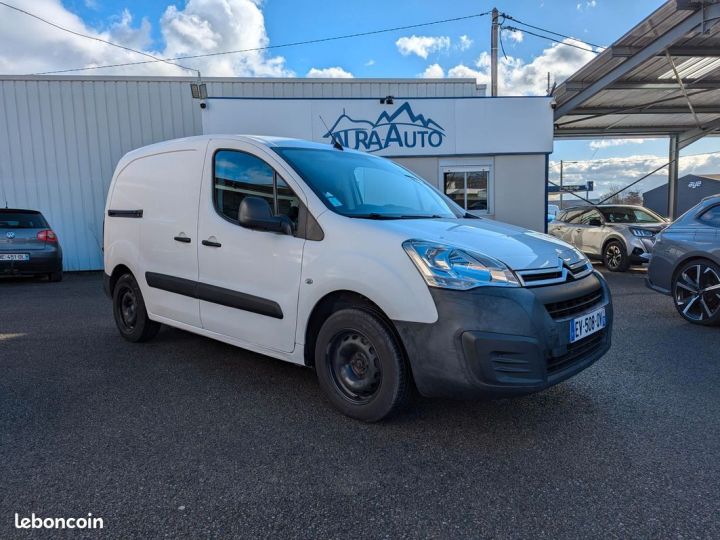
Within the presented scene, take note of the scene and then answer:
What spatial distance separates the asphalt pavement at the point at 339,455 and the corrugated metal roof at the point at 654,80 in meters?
8.39

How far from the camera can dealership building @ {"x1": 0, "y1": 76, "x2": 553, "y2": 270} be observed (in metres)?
11.6

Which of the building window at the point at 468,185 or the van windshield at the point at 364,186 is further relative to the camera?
the building window at the point at 468,185

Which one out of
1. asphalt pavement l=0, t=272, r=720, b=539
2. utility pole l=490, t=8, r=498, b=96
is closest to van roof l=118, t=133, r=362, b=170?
asphalt pavement l=0, t=272, r=720, b=539

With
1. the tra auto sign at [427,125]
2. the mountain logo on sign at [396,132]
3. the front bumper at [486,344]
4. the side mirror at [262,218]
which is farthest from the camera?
the mountain logo on sign at [396,132]

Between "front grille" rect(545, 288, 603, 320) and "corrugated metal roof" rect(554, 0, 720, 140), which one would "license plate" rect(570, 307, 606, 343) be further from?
"corrugated metal roof" rect(554, 0, 720, 140)

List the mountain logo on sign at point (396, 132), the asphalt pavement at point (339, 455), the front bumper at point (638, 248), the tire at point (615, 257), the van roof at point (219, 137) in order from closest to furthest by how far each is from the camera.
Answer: the asphalt pavement at point (339, 455)
the van roof at point (219, 137)
the front bumper at point (638, 248)
the tire at point (615, 257)
the mountain logo on sign at point (396, 132)

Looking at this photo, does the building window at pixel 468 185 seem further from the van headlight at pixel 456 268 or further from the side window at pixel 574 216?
the van headlight at pixel 456 268

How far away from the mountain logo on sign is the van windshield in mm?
7555

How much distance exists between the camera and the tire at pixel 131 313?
480cm

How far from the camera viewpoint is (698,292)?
569 centimetres

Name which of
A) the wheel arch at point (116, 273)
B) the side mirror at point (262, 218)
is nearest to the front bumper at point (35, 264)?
the wheel arch at point (116, 273)

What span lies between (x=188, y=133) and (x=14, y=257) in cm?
488

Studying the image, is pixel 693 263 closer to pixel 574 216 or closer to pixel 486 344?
pixel 486 344

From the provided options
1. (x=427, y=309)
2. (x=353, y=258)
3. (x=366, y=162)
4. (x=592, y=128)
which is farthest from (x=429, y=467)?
(x=592, y=128)
